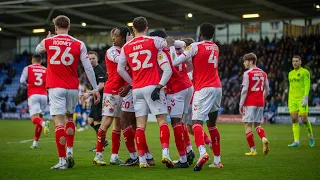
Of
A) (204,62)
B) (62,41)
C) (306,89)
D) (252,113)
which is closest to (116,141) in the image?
(62,41)

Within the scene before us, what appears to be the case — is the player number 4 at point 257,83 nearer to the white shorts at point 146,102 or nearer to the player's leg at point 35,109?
the white shorts at point 146,102

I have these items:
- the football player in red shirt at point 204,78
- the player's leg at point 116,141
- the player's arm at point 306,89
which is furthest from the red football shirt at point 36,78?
the player's arm at point 306,89

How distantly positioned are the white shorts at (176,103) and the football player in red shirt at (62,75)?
157 cm

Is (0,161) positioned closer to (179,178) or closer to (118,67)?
(118,67)

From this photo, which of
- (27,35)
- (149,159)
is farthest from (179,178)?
(27,35)

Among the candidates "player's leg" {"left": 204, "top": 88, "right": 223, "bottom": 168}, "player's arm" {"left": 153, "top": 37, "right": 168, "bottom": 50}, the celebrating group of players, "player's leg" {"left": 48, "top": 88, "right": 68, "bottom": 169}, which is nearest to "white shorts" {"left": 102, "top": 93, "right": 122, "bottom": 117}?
the celebrating group of players

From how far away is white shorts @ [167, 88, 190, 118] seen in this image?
1069cm

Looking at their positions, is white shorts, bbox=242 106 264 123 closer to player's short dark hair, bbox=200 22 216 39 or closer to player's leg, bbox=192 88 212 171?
player's leg, bbox=192 88 212 171

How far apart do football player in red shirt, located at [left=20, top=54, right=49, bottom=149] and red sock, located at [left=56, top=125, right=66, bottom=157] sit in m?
5.89

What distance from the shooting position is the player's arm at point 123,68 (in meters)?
10.3

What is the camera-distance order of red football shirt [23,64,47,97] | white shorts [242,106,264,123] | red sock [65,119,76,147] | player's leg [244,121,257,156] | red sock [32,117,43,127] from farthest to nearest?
1. red football shirt [23,64,47,97]
2. red sock [32,117,43,127]
3. white shorts [242,106,264,123]
4. player's leg [244,121,257,156]
5. red sock [65,119,76,147]

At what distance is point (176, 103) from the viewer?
10.8m

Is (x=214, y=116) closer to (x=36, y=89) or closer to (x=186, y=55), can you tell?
(x=186, y=55)

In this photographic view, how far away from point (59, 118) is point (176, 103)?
224cm
